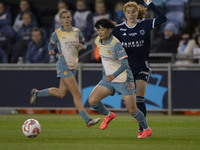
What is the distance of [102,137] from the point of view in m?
9.11

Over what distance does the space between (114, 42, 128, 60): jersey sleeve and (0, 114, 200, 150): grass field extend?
54.0 inches

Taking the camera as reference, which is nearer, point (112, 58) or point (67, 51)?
point (112, 58)

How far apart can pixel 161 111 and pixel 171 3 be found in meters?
Answer: 4.99

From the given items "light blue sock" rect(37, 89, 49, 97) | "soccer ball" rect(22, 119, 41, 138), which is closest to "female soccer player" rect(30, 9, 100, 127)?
"light blue sock" rect(37, 89, 49, 97)

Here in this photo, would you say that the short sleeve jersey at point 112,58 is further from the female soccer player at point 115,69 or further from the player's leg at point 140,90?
the player's leg at point 140,90

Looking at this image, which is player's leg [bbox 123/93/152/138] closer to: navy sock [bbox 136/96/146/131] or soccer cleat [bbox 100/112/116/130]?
navy sock [bbox 136/96/146/131]

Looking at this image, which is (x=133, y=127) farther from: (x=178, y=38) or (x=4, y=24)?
(x=4, y=24)

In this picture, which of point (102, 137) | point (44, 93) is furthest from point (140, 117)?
point (44, 93)

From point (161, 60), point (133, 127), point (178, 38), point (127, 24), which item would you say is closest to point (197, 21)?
point (178, 38)

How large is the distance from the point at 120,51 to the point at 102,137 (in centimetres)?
155

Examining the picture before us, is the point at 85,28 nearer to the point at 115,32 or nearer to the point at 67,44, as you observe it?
the point at 67,44

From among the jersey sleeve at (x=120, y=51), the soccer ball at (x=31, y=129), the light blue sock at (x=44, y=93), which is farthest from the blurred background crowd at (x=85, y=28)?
the soccer ball at (x=31, y=129)

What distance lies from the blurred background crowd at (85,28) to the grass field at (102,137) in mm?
4266

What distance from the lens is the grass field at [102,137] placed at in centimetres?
768
